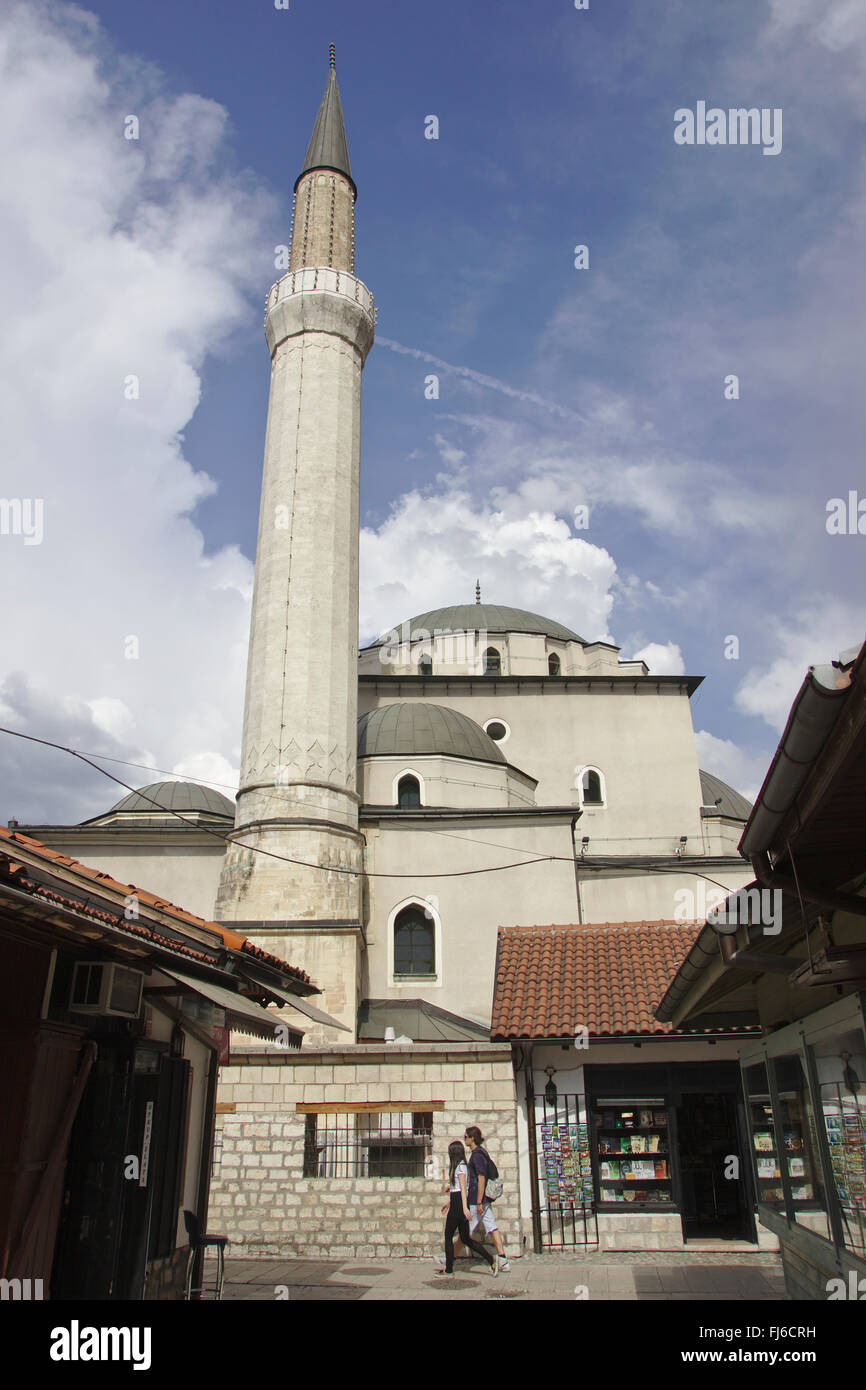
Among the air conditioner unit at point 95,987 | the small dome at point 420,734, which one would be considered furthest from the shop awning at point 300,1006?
the small dome at point 420,734

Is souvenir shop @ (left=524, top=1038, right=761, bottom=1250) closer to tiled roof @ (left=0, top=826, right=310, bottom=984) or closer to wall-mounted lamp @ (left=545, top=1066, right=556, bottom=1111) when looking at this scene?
wall-mounted lamp @ (left=545, top=1066, right=556, bottom=1111)

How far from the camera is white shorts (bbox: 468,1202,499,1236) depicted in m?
8.41

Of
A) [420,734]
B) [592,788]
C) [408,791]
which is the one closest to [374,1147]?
[408,791]

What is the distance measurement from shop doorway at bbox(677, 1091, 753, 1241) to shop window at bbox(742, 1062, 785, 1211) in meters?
3.62

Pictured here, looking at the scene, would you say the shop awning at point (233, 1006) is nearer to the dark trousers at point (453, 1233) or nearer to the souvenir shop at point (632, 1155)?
the dark trousers at point (453, 1233)

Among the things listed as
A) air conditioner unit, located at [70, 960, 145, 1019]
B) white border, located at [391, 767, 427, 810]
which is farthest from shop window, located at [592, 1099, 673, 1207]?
white border, located at [391, 767, 427, 810]

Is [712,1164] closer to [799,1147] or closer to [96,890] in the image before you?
[799,1147]

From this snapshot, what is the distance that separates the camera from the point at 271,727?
57.1ft

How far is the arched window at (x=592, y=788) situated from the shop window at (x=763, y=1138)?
18.0 m

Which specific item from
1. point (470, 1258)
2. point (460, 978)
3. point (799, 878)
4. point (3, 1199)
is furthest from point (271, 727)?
point (799, 878)

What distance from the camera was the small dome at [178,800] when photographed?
22250 millimetres

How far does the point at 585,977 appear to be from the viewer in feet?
36.2
